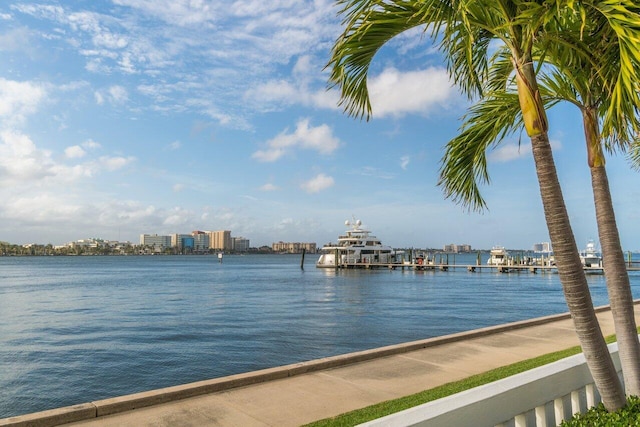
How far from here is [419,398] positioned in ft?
21.7

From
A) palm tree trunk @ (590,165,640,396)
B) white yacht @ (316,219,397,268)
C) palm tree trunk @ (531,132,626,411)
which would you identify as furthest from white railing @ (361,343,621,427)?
white yacht @ (316,219,397,268)

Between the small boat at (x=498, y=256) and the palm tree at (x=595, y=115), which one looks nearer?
the palm tree at (x=595, y=115)

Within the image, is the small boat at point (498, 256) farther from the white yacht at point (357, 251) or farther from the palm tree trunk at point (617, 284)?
the palm tree trunk at point (617, 284)

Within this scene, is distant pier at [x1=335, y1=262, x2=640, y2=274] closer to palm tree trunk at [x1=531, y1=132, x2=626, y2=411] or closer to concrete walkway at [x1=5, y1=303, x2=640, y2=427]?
concrete walkway at [x1=5, y1=303, x2=640, y2=427]

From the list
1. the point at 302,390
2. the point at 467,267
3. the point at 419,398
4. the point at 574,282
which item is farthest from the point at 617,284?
the point at 467,267

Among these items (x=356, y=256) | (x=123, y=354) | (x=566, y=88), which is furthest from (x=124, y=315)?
(x=356, y=256)

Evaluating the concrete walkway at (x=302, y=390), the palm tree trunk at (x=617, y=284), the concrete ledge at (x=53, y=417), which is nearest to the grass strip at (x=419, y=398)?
the concrete walkway at (x=302, y=390)

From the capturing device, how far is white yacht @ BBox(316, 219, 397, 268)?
294ft

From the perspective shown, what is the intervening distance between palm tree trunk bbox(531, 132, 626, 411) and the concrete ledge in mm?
5548

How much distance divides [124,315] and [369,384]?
1000 inches

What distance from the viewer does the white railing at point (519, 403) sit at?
288 cm

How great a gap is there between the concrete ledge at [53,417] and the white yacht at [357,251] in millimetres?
82634

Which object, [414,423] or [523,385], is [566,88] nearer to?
[523,385]

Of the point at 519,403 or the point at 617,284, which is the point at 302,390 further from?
the point at 617,284
